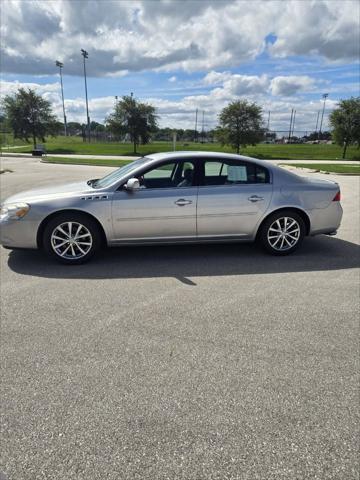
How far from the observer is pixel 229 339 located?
2.86 m

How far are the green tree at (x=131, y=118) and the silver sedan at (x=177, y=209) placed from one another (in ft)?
139

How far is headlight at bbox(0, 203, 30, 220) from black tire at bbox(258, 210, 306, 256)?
10.7ft

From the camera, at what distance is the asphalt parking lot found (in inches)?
70.8

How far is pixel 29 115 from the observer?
50.5 meters

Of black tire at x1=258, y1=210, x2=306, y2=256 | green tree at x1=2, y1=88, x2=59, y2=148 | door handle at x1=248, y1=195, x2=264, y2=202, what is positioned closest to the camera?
door handle at x1=248, y1=195, x2=264, y2=202

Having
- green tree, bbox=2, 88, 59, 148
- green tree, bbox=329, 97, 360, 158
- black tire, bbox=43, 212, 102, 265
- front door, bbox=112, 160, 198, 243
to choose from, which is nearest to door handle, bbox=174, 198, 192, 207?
front door, bbox=112, 160, 198, 243

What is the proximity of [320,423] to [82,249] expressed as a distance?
348 centimetres

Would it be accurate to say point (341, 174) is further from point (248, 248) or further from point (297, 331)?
point (297, 331)

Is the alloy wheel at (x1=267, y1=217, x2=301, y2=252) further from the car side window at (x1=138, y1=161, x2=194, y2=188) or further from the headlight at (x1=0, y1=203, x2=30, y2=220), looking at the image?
the headlight at (x1=0, y1=203, x2=30, y2=220)

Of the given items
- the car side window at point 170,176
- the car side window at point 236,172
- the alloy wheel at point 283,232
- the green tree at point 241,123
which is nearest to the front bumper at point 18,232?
the car side window at point 170,176

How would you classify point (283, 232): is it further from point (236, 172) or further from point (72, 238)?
point (72, 238)

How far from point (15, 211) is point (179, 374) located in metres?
3.21

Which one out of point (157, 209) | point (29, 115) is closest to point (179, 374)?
point (157, 209)

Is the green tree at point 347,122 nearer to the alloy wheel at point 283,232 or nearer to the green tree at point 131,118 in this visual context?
the green tree at point 131,118
